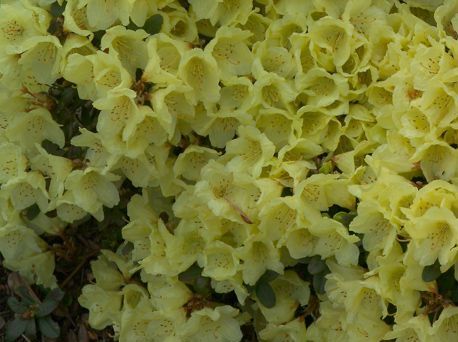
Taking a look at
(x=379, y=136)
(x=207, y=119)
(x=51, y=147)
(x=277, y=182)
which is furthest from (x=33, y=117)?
(x=379, y=136)

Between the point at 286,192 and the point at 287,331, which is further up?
the point at 286,192

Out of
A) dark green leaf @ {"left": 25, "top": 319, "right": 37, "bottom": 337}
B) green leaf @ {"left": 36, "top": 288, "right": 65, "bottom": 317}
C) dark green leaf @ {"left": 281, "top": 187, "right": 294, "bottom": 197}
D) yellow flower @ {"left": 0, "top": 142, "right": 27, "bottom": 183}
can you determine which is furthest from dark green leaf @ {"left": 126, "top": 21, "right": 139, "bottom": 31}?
dark green leaf @ {"left": 25, "top": 319, "right": 37, "bottom": 337}

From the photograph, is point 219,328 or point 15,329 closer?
point 219,328

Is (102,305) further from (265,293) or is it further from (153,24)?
(153,24)

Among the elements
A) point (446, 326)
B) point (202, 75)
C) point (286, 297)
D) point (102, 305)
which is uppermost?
point (202, 75)

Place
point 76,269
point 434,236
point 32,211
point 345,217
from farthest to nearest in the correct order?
point 76,269 < point 32,211 < point 345,217 < point 434,236

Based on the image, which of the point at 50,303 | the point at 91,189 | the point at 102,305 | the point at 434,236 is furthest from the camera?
the point at 50,303

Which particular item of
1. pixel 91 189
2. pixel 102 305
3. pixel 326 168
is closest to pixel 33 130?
pixel 91 189
